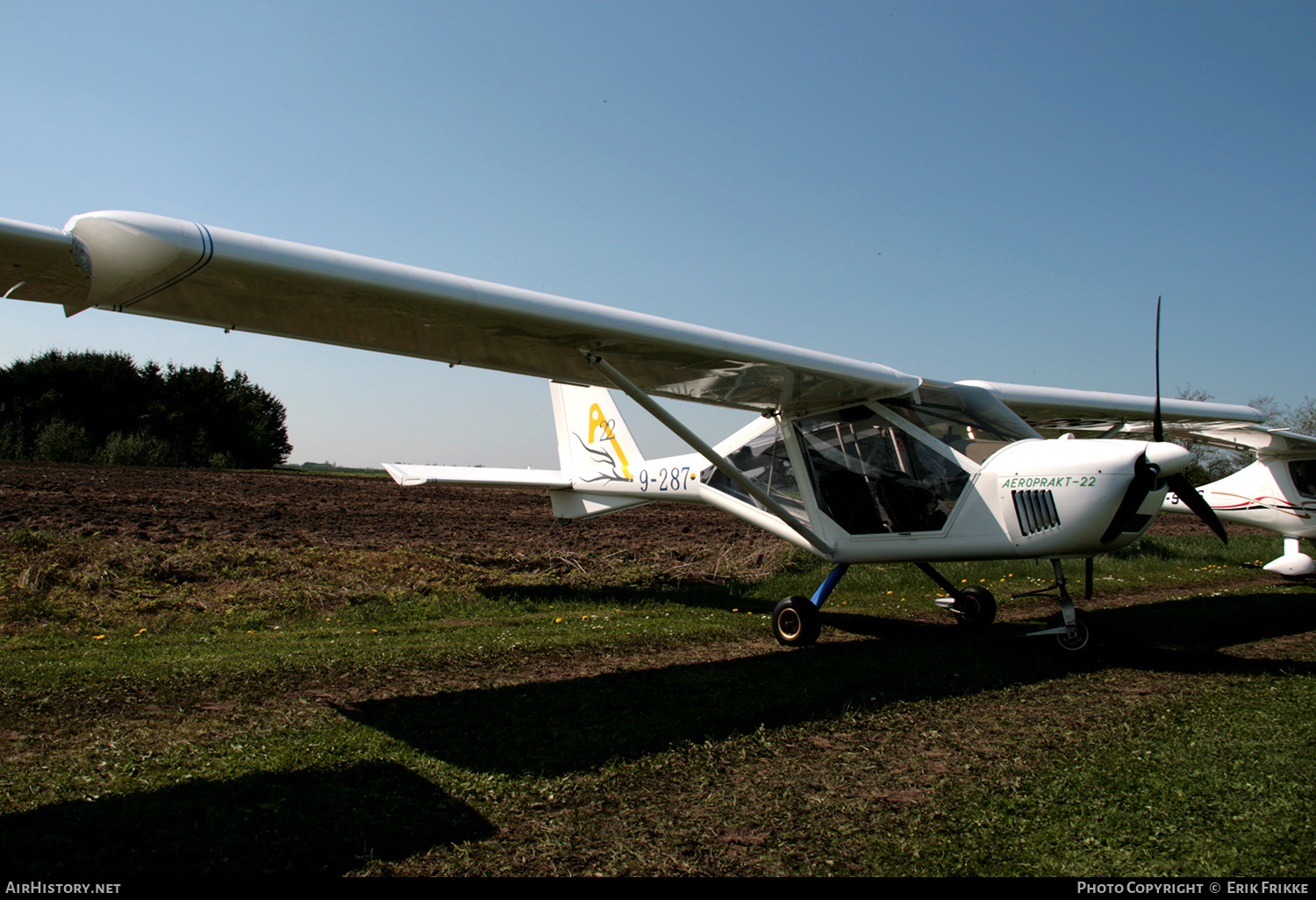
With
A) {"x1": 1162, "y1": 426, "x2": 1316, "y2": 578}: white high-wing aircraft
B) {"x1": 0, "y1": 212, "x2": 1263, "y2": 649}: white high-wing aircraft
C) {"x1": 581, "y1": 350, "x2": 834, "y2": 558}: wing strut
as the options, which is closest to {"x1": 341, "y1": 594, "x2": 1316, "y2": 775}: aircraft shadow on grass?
{"x1": 0, "y1": 212, "x2": 1263, "y2": 649}: white high-wing aircraft

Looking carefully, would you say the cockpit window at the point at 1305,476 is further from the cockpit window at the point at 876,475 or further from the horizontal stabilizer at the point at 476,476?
the horizontal stabilizer at the point at 476,476

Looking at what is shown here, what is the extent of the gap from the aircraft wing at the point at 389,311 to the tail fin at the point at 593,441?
2.76 meters

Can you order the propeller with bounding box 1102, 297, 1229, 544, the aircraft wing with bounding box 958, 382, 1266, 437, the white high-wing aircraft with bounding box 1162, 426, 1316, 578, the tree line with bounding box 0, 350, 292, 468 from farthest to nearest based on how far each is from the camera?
the tree line with bounding box 0, 350, 292, 468, the white high-wing aircraft with bounding box 1162, 426, 1316, 578, the aircraft wing with bounding box 958, 382, 1266, 437, the propeller with bounding box 1102, 297, 1229, 544

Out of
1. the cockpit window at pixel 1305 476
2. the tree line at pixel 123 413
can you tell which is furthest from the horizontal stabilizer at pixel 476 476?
the tree line at pixel 123 413

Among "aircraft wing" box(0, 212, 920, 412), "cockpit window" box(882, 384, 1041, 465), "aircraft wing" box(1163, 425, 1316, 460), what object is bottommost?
"aircraft wing" box(1163, 425, 1316, 460)

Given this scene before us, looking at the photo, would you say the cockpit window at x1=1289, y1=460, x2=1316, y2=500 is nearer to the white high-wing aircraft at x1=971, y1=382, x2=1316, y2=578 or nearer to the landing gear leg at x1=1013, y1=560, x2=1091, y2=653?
the white high-wing aircraft at x1=971, y1=382, x2=1316, y2=578

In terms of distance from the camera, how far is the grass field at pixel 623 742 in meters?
2.76

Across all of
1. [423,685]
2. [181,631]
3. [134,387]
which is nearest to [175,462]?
[134,387]

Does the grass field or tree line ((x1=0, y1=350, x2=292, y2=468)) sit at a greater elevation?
tree line ((x1=0, y1=350, x2=292, y2=468))

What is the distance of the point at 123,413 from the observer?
145 ft

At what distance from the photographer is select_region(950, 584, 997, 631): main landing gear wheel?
7.89 meters

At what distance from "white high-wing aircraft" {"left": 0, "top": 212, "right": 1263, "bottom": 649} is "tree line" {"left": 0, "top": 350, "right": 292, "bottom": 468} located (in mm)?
33975

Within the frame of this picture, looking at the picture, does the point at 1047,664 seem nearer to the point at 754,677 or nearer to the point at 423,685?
the point at 754,677

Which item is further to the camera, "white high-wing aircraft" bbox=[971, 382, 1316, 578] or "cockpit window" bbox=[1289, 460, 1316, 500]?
"cockpit window" bbox=[1289, 460, 1316, 500]
